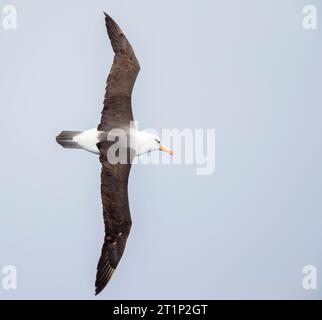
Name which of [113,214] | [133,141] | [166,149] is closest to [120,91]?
[133,141]

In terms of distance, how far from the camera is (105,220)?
15.0 metres

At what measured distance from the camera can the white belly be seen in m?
15.3

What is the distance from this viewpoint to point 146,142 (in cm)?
1586

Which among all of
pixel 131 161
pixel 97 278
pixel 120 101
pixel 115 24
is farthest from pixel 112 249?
pixel 115 24

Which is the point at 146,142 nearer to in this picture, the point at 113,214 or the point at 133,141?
the point at 133,141

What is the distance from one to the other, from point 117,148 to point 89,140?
0.56 metres

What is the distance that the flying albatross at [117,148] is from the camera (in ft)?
49.0

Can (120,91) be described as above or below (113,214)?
above

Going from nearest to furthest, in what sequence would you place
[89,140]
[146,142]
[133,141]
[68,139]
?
[89,140], [68,139], [133,141], [146,142]

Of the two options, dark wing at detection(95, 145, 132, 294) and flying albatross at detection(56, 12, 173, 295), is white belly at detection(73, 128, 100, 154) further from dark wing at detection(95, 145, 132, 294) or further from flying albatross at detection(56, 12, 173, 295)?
dark wing at detection(95, 145, 132, 294)

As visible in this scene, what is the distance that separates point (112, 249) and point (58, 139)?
2.40 m

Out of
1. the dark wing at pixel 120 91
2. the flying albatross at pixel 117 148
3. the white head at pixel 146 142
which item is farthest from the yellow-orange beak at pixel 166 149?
the dark wing at pixel 120 91

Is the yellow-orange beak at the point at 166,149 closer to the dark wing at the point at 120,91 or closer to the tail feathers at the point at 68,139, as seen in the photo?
the dark wing at the point at 120,91
